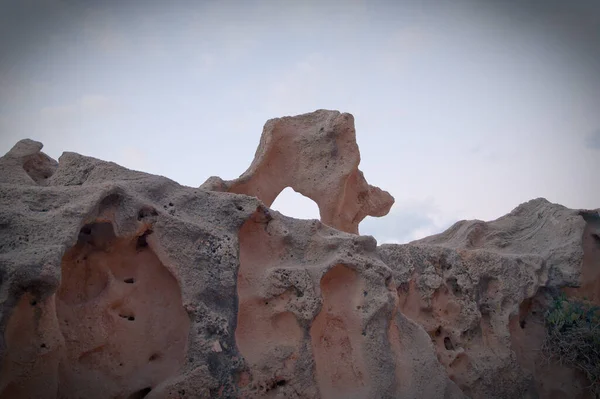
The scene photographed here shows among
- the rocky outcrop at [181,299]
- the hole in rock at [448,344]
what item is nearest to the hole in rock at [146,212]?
the rocky outcrop at [181,299]

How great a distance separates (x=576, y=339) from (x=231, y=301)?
4.03 meters

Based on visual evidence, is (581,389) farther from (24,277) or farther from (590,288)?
(24,277)

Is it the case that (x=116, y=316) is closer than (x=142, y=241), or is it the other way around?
(x=116, y=316)

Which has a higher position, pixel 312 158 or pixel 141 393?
pixel 312 158

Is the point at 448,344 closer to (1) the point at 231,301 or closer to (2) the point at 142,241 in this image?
(1) the point at 231,301

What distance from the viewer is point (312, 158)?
266 inches

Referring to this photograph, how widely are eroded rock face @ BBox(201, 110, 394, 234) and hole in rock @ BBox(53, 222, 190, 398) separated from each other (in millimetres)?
2779

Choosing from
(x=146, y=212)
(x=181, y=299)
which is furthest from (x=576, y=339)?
(x=146, y=212)

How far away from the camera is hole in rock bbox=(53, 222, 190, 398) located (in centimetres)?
349

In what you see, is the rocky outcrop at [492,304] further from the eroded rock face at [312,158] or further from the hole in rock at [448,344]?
the eroded rock face at [312,158]

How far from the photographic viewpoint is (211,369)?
355cm

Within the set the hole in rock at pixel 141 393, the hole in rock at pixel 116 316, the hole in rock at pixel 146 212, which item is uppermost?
the hole in rock at pixel 146 212

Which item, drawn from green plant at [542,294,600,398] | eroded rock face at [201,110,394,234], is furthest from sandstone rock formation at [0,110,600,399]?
eroded rock face at [201,110,394,234]

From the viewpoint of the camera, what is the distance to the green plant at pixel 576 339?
18.7 ft
